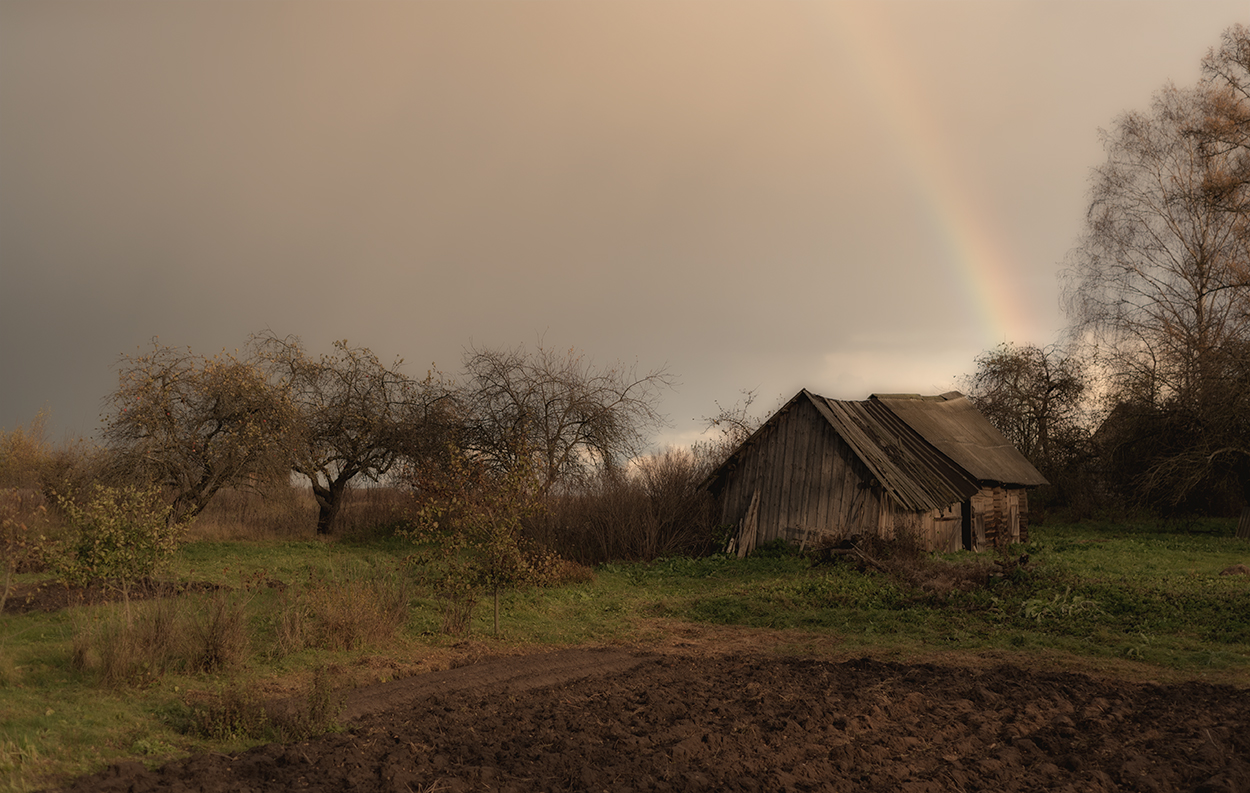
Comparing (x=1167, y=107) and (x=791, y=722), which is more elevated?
(x=1167, y=107)

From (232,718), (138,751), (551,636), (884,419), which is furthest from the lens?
(884,419)

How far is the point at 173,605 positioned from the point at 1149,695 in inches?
469

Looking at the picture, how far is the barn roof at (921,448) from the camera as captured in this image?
72.8 feet

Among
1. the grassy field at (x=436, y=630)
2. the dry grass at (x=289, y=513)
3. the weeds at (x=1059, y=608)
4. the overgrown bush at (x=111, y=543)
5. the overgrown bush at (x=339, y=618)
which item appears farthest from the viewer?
the dry grass at (x=289, y=513)

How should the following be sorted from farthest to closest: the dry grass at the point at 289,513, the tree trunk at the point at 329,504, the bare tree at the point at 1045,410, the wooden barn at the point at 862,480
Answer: the bare tree at the point at 1045,410 → the tree trunk at the point at 329,504 → the dry grass at the point at 289,513 → the wooden barn at the point at 862,480

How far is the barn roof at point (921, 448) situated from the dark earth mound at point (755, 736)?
39.3 ft

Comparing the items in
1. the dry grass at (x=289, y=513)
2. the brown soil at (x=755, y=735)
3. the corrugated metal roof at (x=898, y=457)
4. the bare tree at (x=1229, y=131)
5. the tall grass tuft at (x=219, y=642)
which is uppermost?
the bare tree at (x=1229, y=131)

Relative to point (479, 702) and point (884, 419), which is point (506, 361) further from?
point (479, 702)

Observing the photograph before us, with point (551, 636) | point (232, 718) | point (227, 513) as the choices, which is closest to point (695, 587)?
point (551, 636)

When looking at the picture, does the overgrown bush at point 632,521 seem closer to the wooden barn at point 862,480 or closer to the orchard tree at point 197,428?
the wooden barn at point 862,480

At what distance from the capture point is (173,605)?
10.5m

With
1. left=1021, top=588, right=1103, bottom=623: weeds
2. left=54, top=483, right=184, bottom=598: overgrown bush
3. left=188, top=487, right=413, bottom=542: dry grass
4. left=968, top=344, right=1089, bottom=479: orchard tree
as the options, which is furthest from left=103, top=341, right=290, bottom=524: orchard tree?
left=968, top=344, right=1089, bottom=479: orchard tree

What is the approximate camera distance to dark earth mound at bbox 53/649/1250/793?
21.9ft

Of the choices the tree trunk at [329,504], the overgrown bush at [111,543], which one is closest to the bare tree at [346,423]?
the tree trunk at [329,504]
